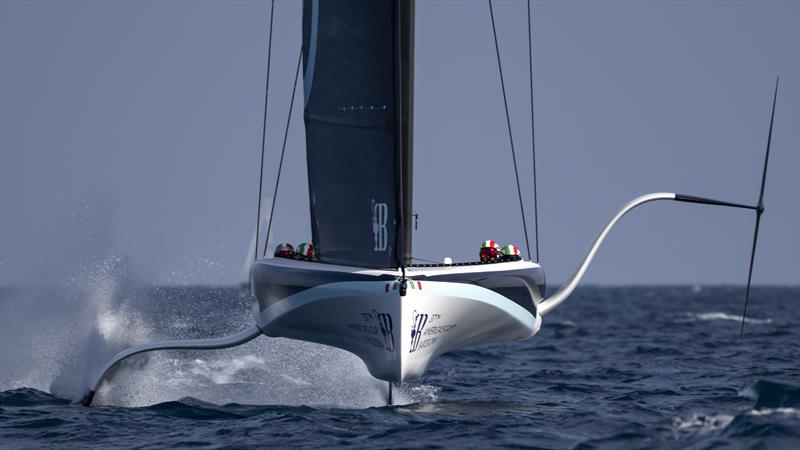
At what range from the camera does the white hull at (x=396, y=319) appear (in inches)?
540

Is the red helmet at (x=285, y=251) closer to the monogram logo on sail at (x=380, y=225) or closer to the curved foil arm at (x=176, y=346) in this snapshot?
the curved foil arm at (x=176, y=346)

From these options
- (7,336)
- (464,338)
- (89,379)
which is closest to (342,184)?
(464,338)

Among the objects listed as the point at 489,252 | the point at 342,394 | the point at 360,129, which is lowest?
the point at 342,394

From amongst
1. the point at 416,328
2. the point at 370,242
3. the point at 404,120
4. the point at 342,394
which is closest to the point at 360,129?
the point at 404,120

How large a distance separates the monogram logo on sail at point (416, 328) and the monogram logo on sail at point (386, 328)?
0.22 meters

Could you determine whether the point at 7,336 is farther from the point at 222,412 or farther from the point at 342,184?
the point at 342,184

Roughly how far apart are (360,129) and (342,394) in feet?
14.4

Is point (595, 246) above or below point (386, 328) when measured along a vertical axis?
above

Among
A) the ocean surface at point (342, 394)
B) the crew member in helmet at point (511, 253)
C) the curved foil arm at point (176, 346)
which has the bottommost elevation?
the ocean surface at point (342, 394)

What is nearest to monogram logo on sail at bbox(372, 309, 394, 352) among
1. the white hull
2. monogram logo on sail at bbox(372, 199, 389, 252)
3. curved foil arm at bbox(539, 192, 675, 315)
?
the white hull

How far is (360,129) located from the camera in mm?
14406

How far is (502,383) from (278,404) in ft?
14.5

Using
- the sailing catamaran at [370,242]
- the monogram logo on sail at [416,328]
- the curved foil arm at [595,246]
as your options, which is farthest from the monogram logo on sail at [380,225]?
the curved foil arm at [595,246]

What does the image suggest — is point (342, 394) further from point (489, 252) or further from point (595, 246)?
point (595, 246)
